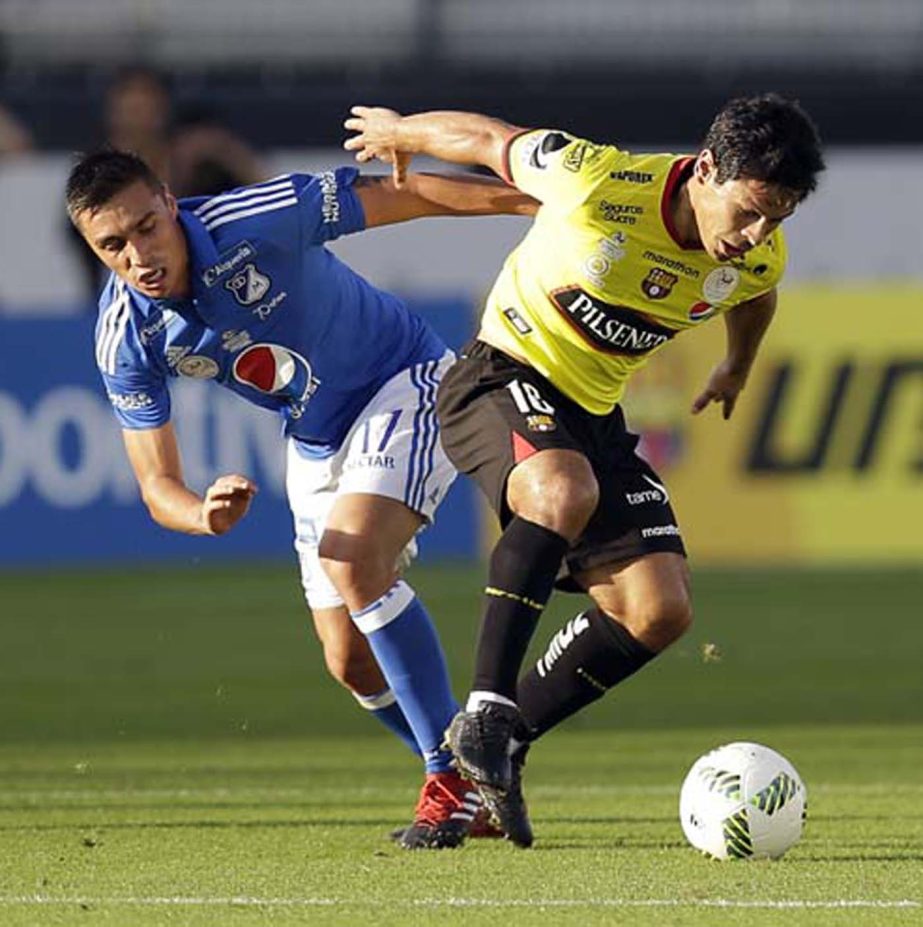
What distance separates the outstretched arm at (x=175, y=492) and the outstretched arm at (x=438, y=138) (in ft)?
3.35

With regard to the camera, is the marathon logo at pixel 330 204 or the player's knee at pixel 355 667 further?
the player's knee at pixel 355 667

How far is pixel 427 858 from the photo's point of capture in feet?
23.2

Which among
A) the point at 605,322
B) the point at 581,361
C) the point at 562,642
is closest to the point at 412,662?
the point at 562,642

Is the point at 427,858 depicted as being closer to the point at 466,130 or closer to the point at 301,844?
the point at 301,844

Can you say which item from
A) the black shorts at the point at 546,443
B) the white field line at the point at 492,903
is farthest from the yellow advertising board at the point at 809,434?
the white field line at the point at 492,903

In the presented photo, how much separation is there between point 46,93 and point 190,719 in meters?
12.1

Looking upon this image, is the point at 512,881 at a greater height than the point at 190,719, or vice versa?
the point at 512,881

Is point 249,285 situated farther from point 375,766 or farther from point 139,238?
point 375,766

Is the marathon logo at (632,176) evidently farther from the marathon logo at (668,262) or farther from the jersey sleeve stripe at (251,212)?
the jersey sleeve stripe at (251,212)

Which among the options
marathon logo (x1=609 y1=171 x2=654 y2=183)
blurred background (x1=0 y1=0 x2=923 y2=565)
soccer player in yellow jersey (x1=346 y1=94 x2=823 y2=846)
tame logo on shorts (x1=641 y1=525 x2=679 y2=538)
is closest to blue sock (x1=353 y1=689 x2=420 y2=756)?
soccer player in yellow jersey (x1=346 y1=94 x2=823 y2=846)

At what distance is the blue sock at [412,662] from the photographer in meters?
7.57

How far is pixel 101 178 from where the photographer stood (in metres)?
7.41

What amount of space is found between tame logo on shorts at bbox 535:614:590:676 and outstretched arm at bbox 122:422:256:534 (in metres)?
1.08

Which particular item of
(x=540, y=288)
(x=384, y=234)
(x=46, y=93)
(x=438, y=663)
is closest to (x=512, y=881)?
(x=438, y=663)
